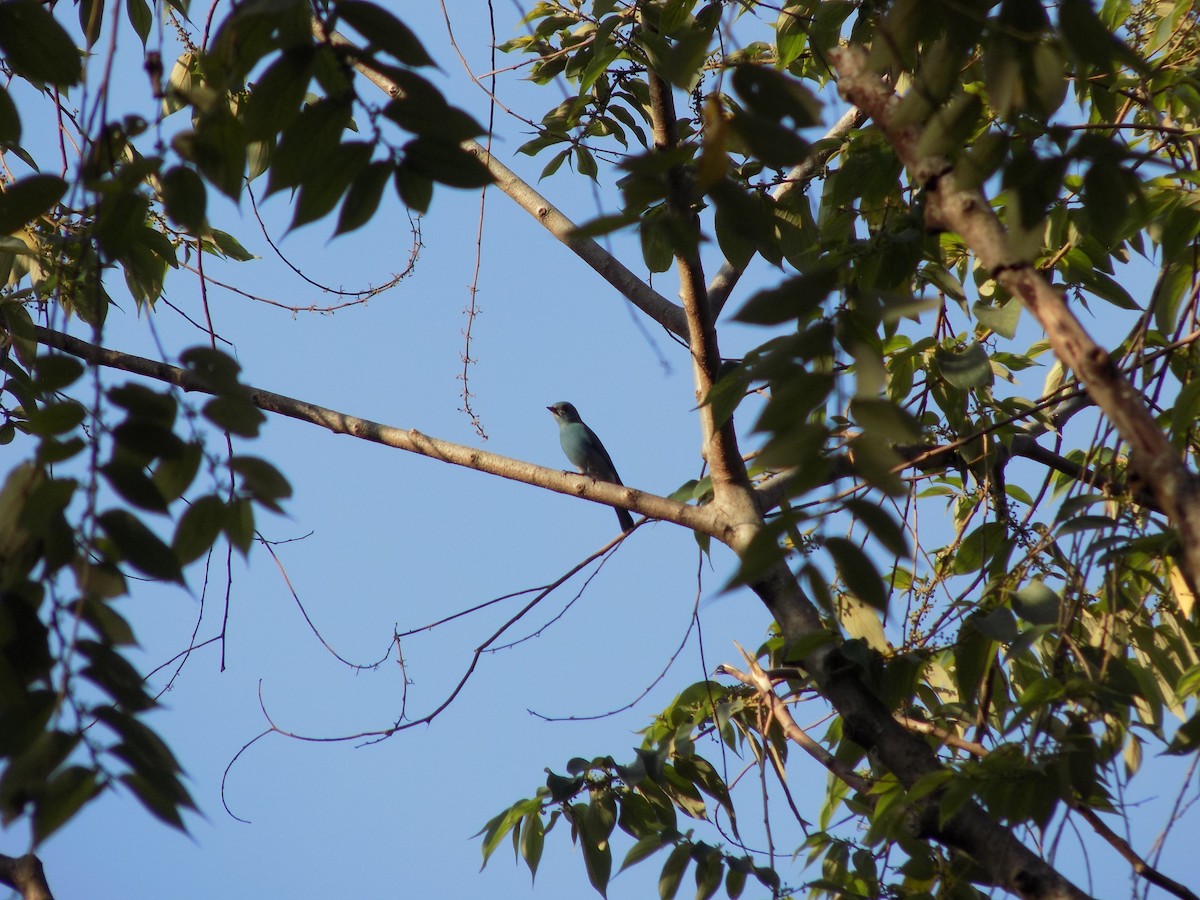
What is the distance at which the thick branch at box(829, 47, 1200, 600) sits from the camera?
Answer: 46.1 inches

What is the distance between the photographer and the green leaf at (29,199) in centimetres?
144

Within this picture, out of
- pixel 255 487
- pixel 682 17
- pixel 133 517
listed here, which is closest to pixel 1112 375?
pixel 255 487

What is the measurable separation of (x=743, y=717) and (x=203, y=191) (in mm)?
2372

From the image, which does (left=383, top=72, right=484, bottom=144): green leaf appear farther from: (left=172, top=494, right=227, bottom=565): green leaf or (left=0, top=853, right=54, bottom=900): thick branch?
(left=0, top=853, right=54, bottom=900): thick branch

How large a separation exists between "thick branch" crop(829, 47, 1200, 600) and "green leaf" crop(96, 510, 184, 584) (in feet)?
3.71

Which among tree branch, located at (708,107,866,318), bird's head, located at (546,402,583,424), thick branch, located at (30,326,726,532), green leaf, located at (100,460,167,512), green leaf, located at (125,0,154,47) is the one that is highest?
bird's head, located at (546,402,583,424)

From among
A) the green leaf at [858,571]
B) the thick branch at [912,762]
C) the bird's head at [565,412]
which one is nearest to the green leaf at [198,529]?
the green leaf at [858,571]

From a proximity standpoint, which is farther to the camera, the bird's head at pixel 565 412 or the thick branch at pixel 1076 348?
the bird's head at pixel 565 412

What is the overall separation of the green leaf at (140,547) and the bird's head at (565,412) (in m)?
9.53

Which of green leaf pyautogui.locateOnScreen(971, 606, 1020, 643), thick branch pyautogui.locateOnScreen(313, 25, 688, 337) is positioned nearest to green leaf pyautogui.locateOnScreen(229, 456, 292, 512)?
green leaf pyautogui.locateOnScreen(971, 606, 1020, 643)

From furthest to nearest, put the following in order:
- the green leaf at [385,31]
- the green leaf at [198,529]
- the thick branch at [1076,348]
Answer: the green leaf at [198,529]
the green leaf at [385,31]
the thick branch at [1076,348]

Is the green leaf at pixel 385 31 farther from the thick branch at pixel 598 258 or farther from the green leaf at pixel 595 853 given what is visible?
the green leaf at pixel 595 853

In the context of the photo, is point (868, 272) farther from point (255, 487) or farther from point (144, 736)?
point (144, 736)

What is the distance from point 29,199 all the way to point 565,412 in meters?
9.58
